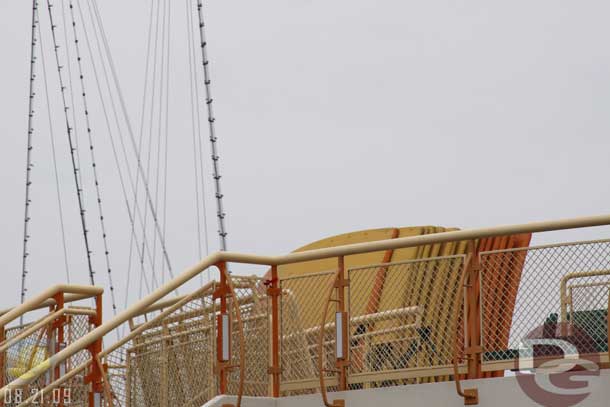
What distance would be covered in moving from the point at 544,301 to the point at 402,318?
1.53 meters

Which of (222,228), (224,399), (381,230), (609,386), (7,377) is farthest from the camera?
(222,228)

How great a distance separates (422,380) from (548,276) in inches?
70.4

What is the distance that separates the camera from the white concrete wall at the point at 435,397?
12.2 m

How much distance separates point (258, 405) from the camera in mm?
13188

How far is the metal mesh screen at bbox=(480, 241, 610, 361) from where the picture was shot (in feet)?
40.9

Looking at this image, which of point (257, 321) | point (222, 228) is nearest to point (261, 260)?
point (257, 321)

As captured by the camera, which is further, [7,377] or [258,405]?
[7,377]

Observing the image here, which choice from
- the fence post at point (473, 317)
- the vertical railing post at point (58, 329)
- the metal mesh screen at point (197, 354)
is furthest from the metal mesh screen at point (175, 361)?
the fence post at point (473, 317)

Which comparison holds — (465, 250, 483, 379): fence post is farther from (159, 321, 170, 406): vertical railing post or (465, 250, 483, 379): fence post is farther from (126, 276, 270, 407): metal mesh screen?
(159, 321, 170, 406): vertical railing post

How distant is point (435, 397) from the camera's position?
12.7 meters

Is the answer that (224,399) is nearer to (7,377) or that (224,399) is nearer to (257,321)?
(257,321)

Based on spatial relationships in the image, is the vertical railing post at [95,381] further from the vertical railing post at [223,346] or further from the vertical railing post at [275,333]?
the vertical railing post at [275,333]

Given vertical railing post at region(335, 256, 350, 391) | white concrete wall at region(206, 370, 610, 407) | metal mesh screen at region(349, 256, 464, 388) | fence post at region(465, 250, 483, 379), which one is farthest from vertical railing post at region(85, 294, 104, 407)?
fence post at region(465, 250, 483, 379)

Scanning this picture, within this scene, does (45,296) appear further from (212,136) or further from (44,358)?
(212,136)
